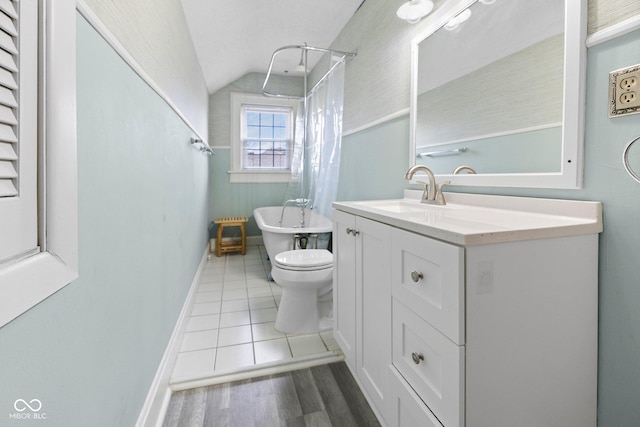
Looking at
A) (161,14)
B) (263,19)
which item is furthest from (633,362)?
(263,19)

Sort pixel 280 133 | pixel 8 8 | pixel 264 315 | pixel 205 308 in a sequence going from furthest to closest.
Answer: pixel 280 133
pixel 205 308
pixel 264 315
pixel 8 8

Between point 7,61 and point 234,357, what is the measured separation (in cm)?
164

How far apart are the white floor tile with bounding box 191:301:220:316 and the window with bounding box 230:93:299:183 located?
230 cm

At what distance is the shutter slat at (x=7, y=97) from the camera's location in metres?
0.49

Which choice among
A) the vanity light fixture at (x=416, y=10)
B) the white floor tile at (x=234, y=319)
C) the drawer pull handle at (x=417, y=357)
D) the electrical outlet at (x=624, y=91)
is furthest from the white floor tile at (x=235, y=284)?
the electrical outlet at (x=624, y=91)

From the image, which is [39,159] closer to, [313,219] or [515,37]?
[515,37]

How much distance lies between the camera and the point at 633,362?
843 mm

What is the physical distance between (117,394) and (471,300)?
105cm

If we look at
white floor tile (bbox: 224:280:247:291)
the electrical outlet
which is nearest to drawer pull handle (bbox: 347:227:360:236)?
the electrical outlet

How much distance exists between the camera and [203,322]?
218cm

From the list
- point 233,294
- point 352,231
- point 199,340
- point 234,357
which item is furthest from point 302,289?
point 233,294

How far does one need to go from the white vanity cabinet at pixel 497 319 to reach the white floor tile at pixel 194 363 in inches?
41.0

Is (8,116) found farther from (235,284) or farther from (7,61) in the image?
(235,284)
